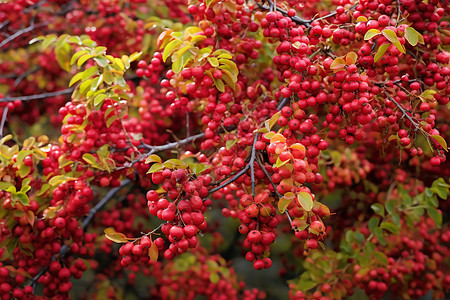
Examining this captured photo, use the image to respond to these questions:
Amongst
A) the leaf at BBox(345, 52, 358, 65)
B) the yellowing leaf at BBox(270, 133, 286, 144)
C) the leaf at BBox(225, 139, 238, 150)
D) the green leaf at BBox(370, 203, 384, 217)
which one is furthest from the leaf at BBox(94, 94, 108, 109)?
the green leaf at BBox(370, 203, 384, 217)

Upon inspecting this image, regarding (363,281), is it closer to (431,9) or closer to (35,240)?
(431,9)

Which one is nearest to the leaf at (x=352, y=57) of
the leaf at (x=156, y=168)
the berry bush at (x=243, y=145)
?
the berry bush at (x=243, y=145)

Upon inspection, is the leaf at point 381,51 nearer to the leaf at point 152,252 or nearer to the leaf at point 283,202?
the leaf at point 283,202

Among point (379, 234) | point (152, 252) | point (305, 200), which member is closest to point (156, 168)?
point (152, 252)

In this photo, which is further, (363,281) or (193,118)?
(193,118)

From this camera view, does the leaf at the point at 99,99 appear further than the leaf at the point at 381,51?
Yes

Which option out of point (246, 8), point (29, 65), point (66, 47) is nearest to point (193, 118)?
point (66, 47)

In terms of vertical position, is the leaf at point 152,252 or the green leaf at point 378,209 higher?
the leaf at point 152,252

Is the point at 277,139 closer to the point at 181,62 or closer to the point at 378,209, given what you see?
the point at 181,62

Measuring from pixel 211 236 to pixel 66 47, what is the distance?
2092 millimetres

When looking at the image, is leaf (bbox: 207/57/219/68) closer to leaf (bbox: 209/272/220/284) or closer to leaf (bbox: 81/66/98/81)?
leaf (bbox: 81/66/98/81)

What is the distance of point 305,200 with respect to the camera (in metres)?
1.26

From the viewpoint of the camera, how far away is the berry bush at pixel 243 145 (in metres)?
1.41

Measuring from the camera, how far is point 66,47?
2.36m
